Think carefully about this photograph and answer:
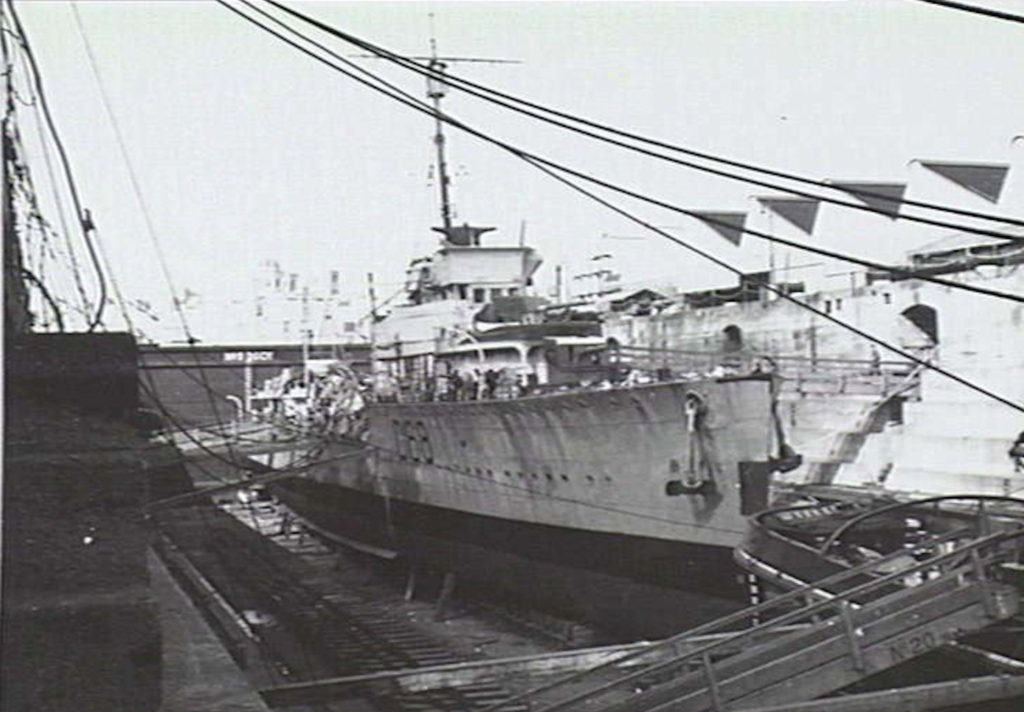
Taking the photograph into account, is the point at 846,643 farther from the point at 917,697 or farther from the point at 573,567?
the point at 573,567

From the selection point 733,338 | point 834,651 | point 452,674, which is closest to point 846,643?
point 834,651

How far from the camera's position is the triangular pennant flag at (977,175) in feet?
36.6

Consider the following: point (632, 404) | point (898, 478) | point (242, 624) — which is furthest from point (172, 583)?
point (898, 478)

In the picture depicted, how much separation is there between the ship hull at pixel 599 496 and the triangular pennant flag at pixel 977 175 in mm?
3619

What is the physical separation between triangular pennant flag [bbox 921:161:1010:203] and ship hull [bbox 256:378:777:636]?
362cm

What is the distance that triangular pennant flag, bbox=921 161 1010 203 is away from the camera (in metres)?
11.2

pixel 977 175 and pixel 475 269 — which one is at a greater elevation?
pixel 977 175

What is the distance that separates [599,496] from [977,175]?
561cm

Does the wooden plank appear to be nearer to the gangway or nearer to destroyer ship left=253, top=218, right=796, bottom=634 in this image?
the gangway

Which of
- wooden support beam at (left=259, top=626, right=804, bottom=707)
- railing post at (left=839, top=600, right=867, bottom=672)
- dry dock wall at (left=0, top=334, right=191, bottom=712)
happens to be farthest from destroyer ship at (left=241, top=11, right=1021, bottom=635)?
dry dock wall at (left=0, top=334, right=191, bottom=712)

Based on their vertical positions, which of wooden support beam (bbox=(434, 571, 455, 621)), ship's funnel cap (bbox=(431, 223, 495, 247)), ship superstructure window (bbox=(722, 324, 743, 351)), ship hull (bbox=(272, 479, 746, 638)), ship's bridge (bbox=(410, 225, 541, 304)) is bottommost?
wooden support beam (bbox=(434, 571, 455, 621))

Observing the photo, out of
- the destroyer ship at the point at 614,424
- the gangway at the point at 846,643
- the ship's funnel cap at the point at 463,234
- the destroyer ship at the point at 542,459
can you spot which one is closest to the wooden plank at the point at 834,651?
the gangway at the point at 846,643

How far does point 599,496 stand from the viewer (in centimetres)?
1079

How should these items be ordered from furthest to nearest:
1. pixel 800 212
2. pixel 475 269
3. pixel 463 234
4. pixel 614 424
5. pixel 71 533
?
pixel 463 234 → pixel 800 212 → pixel 475 269 → pixel 614 424 → pixel 71 533
